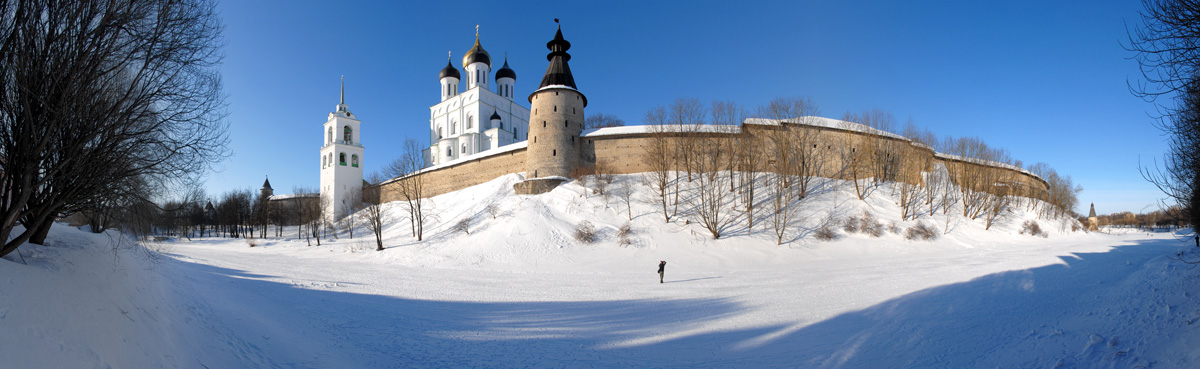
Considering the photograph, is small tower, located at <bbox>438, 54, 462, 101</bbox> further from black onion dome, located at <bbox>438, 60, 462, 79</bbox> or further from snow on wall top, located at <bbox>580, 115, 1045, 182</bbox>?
snow on wall top, located at <bbox>580, 115, 1045, 182</bbox>

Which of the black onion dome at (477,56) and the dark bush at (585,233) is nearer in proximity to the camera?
the dark bush at (585,233)

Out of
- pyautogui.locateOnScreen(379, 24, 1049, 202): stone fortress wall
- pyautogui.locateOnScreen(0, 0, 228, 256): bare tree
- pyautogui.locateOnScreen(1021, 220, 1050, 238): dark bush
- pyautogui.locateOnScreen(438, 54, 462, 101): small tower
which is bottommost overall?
pyautogui.locateOnScreen(1021, 220, 1050, 238): dark bush

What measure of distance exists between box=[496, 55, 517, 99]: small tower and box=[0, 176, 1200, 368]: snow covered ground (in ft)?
139

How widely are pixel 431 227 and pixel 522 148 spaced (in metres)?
9.31

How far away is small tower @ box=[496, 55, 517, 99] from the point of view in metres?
57.6

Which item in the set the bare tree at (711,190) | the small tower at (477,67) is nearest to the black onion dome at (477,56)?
the small tower at (477,67)

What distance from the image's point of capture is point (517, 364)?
6852 millimetres

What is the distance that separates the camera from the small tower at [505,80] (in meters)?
57.6

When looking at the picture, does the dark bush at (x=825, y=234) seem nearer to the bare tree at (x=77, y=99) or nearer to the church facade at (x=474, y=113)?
the bare tree at (x=77, y=99)

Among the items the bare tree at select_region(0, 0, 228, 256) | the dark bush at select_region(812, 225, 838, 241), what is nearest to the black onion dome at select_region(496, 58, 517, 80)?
the dark bush at select_region(812, 225, 838, 241)

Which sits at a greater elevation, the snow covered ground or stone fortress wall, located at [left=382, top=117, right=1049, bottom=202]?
stone fortress wall, located at [left=382, top=117, right=1049, bottom=202]

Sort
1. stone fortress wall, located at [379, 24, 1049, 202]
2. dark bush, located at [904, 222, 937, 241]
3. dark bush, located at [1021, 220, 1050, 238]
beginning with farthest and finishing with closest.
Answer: stone fortress wall, located at [379, 24, 1049, 202] → dark bush, located at [1021, 220, 1050, 238] → dark bush, located at [904, 222, 937, 241]

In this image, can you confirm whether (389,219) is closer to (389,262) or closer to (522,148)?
(522,148)

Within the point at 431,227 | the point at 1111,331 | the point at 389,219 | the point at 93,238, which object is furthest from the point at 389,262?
the point at 1111,331
